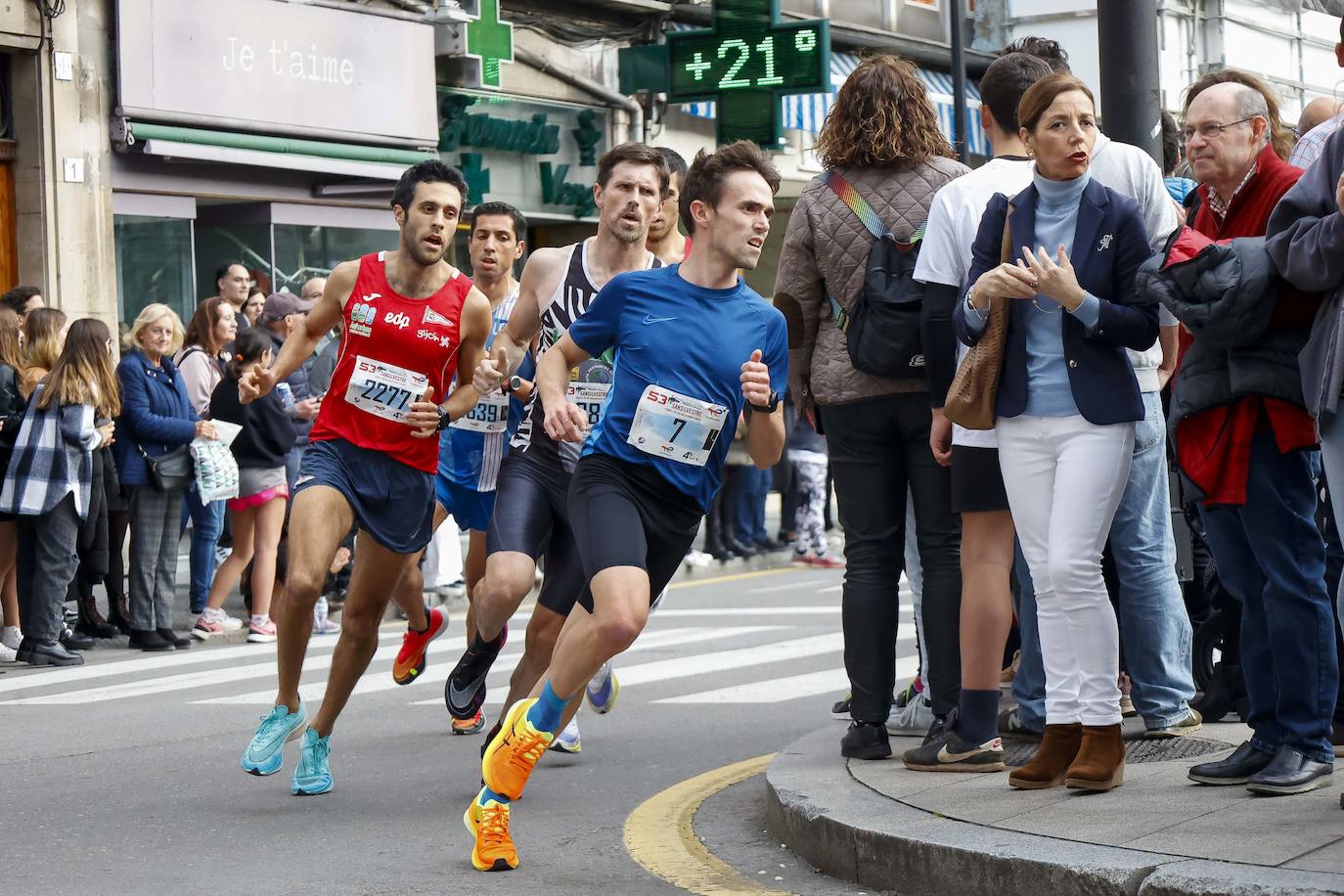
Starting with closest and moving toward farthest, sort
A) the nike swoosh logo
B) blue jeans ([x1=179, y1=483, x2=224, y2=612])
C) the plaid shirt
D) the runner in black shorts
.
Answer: the runner in black shorts
the nike swoosh logo
the plaid shirt
blue jeans ([x1=179, y1=483, x2=224, y2=612])

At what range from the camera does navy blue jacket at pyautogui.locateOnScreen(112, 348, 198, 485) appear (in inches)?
495

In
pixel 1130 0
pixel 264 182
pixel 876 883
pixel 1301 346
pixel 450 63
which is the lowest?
pixel 876 883

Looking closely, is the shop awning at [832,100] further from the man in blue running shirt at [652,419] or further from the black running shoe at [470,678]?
the man in blue running shirt at [652,419]

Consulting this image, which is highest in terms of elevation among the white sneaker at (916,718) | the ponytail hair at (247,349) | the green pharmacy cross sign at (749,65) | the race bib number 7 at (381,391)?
the green pharmacy cross sign at (749,65)

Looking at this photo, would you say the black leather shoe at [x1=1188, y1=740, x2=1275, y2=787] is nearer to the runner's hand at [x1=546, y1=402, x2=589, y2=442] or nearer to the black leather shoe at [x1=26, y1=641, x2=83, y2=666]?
the runner's hand at [x1=546, y1=402, x2=589, y2=442]

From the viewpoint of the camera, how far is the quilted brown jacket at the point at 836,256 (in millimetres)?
6793

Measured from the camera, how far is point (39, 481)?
467 inches

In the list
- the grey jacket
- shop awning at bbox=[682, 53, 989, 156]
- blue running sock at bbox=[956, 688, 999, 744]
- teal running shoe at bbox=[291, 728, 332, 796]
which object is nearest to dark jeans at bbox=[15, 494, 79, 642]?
teal running shoe at bbox=[291, 728, 332, 796]

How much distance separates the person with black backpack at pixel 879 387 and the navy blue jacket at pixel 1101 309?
26.9 inches

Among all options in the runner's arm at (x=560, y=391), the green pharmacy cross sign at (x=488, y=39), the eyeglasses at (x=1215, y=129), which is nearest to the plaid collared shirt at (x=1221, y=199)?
the eyeglasses at (x=1215, y=129)

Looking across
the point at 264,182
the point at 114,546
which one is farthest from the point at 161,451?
the point at 264,182

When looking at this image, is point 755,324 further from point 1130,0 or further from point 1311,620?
point 1130,0

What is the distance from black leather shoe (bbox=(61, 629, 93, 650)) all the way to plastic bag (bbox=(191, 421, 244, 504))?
1.13 metres

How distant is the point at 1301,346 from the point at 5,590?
8.79 metres
